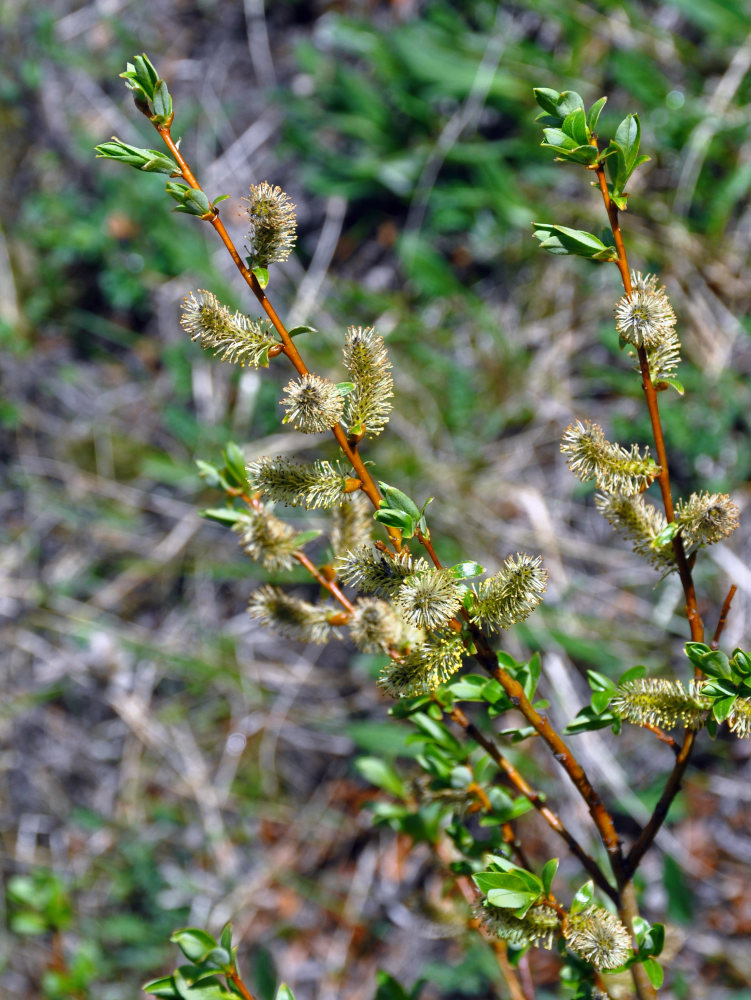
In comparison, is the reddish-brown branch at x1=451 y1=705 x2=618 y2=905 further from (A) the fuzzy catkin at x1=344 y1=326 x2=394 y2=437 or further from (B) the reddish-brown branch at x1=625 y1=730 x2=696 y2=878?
(A) the fuzzy catkin at x1=344 y1=326 x2=394 y2=437

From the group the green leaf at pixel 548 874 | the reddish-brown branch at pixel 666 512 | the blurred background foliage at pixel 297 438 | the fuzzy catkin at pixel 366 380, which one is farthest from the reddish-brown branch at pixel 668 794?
the blurred background foliage at pixel 297 438

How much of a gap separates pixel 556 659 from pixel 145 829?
4.95 ft

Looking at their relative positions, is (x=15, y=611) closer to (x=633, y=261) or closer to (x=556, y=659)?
(x=556, y=659)

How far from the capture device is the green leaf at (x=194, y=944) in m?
0.97

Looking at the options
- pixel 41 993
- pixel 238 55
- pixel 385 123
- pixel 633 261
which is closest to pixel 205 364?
pixel 385 123

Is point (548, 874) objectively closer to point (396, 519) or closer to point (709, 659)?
point (709, 659)

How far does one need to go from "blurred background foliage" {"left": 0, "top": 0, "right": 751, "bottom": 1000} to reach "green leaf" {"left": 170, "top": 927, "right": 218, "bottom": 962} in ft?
4.57

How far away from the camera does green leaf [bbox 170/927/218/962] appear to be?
97 centimetres

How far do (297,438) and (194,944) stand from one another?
188 cm

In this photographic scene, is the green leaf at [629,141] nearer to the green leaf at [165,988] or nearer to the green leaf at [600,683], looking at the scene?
the green leaf at [600,683]

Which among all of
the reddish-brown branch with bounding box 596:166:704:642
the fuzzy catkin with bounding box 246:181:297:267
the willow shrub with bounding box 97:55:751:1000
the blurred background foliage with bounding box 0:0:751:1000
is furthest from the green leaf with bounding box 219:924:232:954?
the blurred background foliage with bounding box 0:0:751:1000

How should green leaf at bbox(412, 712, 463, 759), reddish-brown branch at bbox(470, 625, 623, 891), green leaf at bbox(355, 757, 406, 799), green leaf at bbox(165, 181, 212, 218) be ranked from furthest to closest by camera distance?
green leaf at bbox(355, 757, 406, 799) → green leaf at bbox(412, 712, 463, 759) → reddish-brown branch at bbox(470, 625, 623, 891) → green leaf at bbox(165, 181, 212, 218)

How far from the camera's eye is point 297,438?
106 inches

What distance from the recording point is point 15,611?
2902 millimetres
